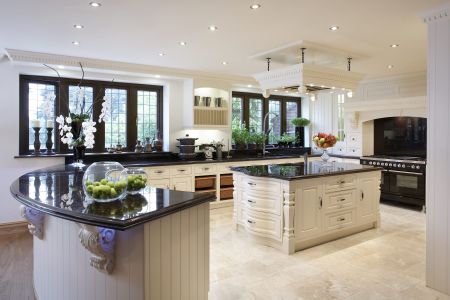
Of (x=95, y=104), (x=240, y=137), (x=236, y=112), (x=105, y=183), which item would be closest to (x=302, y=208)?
(x=105, y=183)

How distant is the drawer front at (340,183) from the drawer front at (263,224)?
0.83 meters

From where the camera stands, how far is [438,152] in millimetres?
2873

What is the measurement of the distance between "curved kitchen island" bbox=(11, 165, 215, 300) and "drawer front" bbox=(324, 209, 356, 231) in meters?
2.45

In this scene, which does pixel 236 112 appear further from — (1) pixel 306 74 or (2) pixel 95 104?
(1) pixel 306 74

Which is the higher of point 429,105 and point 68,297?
point 429,105

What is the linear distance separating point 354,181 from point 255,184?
145 centimetres

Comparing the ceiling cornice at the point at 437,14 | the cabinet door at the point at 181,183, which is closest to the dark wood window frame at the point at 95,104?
the cabinet door at the point at 181,183

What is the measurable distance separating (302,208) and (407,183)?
3.20 m

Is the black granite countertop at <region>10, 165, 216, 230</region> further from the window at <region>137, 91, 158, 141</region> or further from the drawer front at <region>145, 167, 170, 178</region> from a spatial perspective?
the window at <region>137, 91, 158, 141</region>

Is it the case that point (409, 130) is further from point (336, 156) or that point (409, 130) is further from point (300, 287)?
point (300, 287)

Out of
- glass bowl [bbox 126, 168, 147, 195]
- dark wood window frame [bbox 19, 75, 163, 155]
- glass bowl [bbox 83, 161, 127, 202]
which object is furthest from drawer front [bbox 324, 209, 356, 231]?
dark wood window frame [bbox 19, 75, 163, 155]

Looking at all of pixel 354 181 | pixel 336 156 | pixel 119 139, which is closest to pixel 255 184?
pixel 354 181

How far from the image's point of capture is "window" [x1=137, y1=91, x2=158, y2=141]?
6.00 metres

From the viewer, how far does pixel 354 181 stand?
14.7ft
